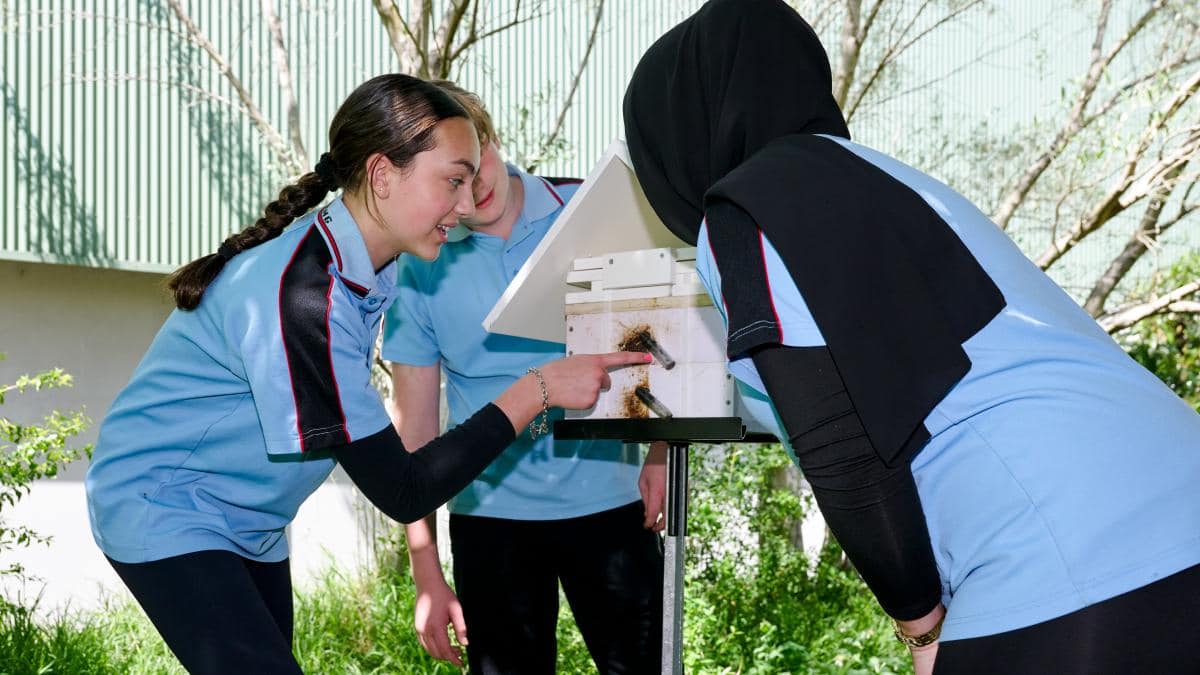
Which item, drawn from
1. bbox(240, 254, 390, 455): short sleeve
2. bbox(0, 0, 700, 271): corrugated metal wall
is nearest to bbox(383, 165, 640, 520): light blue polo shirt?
bbox(240, 254, 390, 455): short sleeve

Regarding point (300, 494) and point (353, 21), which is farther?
point (353, 21)

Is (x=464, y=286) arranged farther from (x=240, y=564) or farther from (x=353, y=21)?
(x=353, y=21)

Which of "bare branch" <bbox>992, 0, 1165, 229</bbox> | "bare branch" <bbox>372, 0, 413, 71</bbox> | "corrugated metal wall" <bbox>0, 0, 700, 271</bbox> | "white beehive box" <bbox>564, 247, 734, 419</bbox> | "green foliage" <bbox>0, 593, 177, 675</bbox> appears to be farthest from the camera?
"bare branch" <bbox>992, 0, 1165, 229</bbox>

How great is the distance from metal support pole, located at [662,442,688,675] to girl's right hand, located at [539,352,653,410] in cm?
19

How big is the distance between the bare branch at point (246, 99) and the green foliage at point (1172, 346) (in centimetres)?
452

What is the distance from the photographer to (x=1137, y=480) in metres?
1.23

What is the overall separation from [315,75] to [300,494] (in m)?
4.60

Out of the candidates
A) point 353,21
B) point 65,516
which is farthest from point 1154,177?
point 65,516

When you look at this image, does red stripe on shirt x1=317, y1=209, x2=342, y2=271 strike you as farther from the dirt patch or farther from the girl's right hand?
the dirt patch

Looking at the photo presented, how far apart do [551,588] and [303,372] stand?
1.06m

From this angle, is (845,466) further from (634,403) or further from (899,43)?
(899,43)

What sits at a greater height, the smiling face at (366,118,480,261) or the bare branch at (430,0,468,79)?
the bare branch at (430,0,468,79)

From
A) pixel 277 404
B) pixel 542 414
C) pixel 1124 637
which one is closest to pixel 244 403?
pixel 277 404

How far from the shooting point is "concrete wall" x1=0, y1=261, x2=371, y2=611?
5707mm
